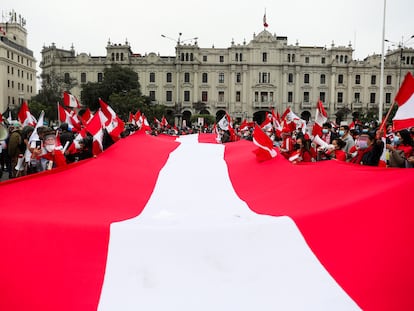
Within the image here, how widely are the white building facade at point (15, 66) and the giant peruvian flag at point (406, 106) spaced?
5922cm

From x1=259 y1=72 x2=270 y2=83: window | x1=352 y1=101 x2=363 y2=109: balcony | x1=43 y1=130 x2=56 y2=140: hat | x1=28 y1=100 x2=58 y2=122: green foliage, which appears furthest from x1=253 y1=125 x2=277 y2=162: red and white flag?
x1=352 y1=101 x2=363 y2=109: balcony

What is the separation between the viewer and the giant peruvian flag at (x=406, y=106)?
16.8 ft

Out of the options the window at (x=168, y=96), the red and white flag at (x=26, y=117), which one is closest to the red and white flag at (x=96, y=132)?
the red and white flag at (x=26, y=117)

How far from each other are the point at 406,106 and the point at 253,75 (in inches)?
2440

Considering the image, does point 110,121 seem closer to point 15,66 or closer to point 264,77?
point 264,77

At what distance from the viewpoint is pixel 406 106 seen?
518 cm

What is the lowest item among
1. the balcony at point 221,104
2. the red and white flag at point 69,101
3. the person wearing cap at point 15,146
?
the person wearing cap at point 15,146

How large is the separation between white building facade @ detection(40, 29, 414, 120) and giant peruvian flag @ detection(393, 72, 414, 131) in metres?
60.1

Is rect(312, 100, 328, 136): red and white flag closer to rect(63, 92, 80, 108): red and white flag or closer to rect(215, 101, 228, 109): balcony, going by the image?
rect(63, 92, 80, 108): red and white flag

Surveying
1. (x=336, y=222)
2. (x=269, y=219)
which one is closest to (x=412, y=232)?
(x=336, y=222)

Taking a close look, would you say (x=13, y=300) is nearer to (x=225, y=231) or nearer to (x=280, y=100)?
(x=225, y=231)

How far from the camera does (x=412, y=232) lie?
11.0ft

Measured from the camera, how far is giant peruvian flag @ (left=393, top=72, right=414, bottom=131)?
511cm

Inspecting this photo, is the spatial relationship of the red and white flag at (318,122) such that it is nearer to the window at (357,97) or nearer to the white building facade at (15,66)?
the white building facade at (15,66)
